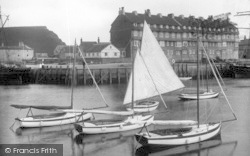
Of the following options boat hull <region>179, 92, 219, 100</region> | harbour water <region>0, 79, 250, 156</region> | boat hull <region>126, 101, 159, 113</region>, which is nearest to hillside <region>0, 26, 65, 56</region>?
harbour water <region>0, 79, 250, 156</region>

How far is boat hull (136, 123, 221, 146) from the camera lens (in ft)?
79.8

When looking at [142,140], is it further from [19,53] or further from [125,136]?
[19,53]

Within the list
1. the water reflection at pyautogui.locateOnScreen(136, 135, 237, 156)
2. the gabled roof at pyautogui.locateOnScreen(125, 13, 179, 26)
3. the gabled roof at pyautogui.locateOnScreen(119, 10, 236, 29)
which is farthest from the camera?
the gabled roof at pyautogui.locateOnScreen(119, 10, 236, 29)

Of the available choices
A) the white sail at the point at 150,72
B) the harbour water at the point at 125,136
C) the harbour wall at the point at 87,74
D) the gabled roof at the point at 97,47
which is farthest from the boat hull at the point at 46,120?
the gabled roof at the point at 97,47

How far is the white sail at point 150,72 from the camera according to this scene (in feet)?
114

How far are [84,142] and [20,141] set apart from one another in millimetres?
5284

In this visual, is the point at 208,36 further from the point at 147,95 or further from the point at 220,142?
the point at 220,142

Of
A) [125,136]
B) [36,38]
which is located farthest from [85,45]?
[125,136]

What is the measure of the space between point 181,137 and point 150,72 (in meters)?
12.2

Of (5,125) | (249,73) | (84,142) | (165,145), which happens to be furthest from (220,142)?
(249,73)

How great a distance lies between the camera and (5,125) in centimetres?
3428

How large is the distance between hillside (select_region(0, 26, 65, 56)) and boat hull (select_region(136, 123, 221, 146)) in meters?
118

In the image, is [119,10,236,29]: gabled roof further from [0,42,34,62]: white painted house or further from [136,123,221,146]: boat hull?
[136,123,221,146]: boat hull

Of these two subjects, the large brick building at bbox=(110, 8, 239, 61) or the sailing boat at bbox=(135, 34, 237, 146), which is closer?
the sailing boat at bbox=(135, 34, 237, 146)
